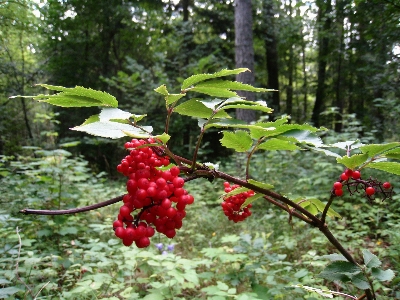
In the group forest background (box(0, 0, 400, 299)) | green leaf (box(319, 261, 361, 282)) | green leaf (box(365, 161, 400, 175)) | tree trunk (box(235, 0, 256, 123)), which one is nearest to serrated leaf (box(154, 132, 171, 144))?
green leaf (box(365, 161, 400, 175))

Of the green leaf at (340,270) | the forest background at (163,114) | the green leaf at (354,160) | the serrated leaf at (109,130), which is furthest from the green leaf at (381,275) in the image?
the forest background at (163,114)

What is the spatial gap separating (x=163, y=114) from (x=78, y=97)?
8.37m

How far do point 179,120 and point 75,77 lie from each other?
14.4 ft

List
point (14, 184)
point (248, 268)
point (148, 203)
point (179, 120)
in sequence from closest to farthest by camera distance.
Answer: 1. point (148, 203)
2. point (248, 268)
3. point (14, 184)
4. point (179, 120)

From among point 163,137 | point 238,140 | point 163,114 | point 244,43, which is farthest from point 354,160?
point 163,114

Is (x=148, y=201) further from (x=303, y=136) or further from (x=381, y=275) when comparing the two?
(x=381, y=275)

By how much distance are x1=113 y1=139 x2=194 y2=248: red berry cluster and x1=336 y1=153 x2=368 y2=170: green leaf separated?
1.56 ft

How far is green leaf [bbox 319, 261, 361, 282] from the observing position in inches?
41.0

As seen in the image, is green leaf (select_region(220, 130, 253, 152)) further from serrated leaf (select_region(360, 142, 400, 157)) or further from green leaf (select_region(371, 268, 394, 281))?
green leaf (select_region(371, 268, 394, 281))

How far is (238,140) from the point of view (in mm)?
933

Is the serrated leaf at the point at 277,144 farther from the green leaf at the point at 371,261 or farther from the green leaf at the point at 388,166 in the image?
the green leaf at the point at 371,261

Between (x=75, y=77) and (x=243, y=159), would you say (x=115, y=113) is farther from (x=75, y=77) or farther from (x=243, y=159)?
(x=75, y=77)

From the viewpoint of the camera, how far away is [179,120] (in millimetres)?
9273

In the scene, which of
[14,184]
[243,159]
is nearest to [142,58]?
[243,159]
